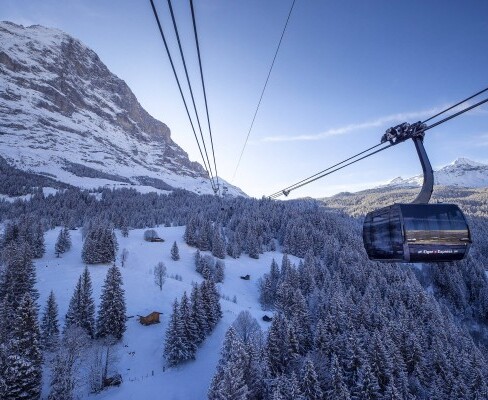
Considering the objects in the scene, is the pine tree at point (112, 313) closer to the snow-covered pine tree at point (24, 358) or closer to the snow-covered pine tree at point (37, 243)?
the snow-covered pine tree at point (24, 358)

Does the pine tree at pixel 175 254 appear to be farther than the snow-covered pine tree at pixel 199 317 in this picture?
Yes

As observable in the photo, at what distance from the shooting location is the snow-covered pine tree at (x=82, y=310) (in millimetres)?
50906

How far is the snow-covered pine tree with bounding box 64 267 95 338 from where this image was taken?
50.9 meters

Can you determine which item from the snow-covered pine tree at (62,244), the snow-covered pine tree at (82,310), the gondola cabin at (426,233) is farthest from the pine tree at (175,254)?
the gondola cabin at (426,233)

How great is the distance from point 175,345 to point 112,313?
491 inches

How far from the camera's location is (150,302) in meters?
66.4

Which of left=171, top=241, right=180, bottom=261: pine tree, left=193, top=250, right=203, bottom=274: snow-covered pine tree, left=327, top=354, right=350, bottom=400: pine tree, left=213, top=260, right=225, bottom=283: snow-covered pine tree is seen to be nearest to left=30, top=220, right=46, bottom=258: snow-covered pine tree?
left=171, top=241, right=180, bottom=261: pine tree

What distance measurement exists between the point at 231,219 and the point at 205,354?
89.1 meters

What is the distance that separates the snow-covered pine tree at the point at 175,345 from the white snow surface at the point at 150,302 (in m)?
1.49

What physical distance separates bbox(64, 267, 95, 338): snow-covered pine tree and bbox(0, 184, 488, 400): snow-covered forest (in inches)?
6.6

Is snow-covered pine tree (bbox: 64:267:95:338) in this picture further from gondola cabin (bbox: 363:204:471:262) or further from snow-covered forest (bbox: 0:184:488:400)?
gondola cabin (bbox: 363:204:471:262)

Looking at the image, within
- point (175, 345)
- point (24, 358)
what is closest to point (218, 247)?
point (175, 345)

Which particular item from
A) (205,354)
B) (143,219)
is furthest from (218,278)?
(143,219)

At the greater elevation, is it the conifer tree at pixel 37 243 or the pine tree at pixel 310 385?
the conifer tree at pixel 37 243
